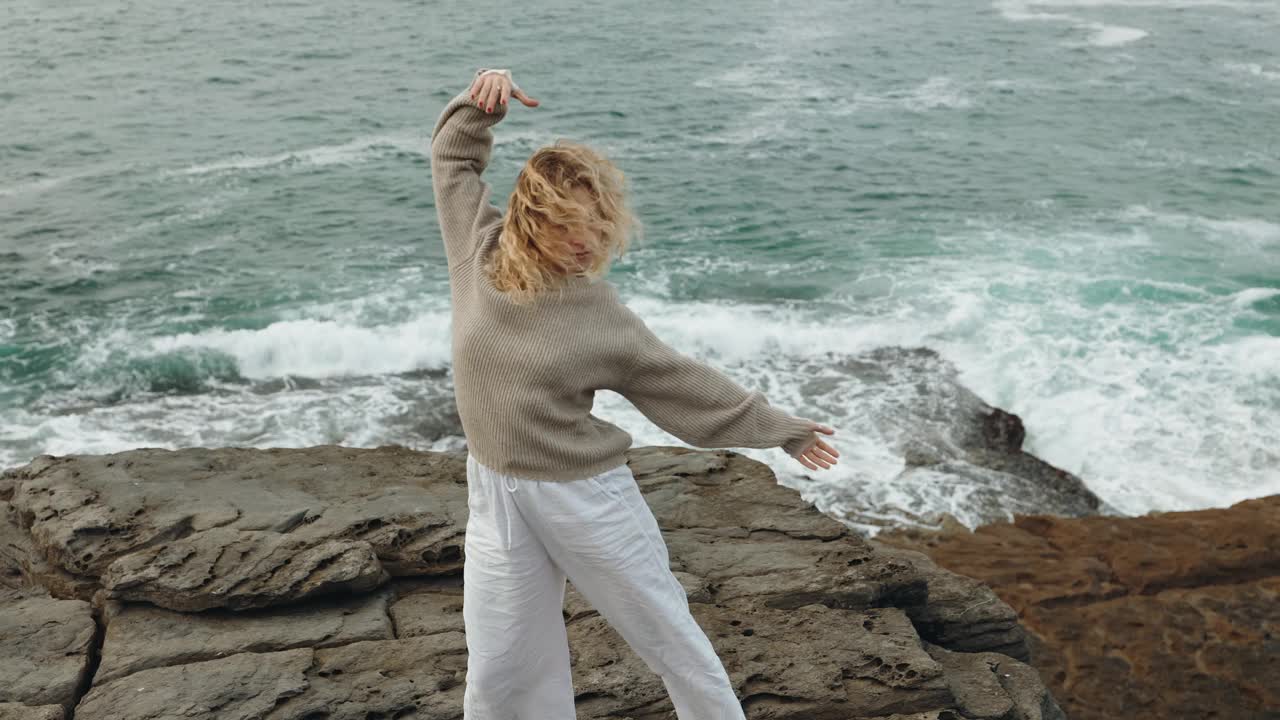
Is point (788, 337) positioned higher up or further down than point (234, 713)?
further down

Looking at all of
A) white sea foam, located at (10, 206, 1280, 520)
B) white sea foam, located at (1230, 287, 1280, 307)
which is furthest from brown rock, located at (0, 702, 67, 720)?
white sea foam, located at (1230, 287, 1280, 307)

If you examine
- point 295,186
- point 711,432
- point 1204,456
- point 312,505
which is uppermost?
point 711,432

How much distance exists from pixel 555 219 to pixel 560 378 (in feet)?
1.52

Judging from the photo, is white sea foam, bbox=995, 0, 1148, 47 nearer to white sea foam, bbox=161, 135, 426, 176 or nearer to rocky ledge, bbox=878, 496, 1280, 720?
white sea foam, bbox=161, 135, 426, 176

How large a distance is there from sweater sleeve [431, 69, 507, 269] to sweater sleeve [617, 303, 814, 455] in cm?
56

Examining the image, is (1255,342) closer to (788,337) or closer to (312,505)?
(788,337)

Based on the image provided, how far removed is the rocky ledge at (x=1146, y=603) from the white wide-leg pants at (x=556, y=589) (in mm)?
4076

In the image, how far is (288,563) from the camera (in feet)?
16.6

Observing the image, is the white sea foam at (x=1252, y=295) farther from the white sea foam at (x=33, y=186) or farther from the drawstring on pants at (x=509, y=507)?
the white sea foam at (x=33, y=186)

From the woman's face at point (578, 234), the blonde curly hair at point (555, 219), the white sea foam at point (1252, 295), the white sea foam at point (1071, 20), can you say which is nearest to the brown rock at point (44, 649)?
the blonde curly hair at point (555, 219)

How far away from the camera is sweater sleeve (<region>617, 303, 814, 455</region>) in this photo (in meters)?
3.50

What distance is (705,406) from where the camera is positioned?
3.55m

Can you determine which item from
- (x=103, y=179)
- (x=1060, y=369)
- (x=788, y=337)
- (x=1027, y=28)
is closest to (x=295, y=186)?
(x=103, y=179)

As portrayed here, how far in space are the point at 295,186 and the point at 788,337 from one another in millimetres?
10480
